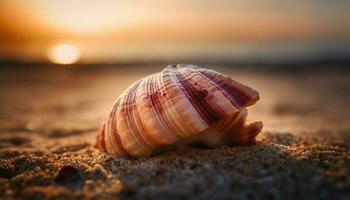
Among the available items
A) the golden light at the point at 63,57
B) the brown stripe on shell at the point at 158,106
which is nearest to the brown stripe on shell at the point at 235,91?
the brown stripe on shell at the point at 158,106

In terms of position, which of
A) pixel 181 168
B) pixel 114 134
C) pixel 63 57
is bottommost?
pixel 181 168

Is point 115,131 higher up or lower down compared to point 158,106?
lower down

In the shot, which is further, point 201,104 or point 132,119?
point 132,119

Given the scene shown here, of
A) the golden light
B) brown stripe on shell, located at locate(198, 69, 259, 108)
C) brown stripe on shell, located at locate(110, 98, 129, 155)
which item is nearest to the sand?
brown stripe on shell, located at locate(110, 98, 129, 155)

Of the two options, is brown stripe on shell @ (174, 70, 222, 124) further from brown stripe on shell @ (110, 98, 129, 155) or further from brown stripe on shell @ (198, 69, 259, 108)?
brown stripe on shell @ (110, 98, 129, 155)

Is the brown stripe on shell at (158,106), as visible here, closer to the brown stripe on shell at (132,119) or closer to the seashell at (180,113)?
the seashell at (180,113)

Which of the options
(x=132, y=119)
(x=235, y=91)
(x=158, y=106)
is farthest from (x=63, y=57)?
(x=235, y=91)

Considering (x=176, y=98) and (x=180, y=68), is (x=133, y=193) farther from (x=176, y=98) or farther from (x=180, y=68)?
(x=180, y=68)

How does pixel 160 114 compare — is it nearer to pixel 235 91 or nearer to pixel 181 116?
pixel 181 116
